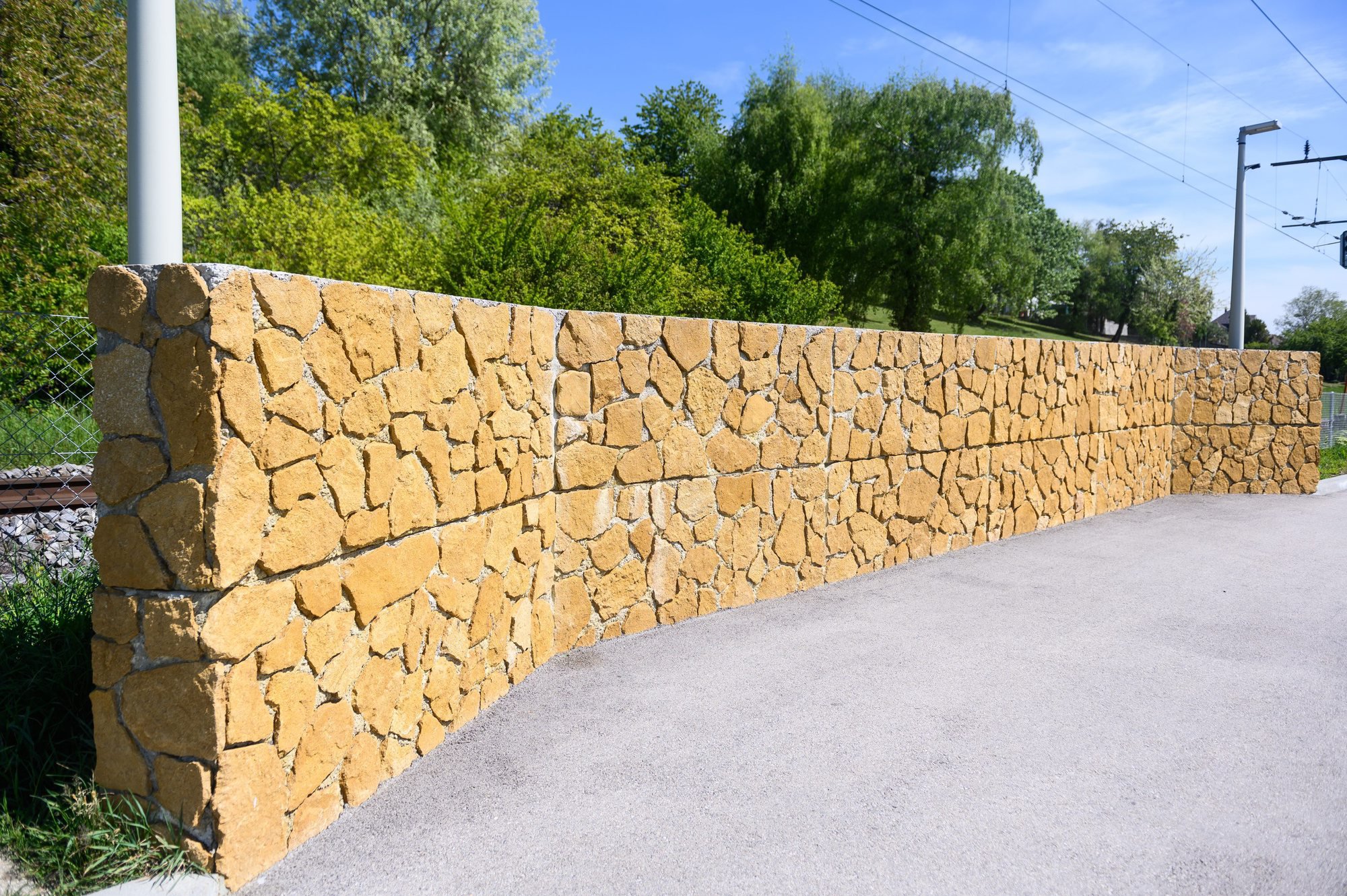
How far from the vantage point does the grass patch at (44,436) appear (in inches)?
282

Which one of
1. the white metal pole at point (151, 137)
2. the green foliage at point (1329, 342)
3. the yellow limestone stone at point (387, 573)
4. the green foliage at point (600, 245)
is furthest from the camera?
the green foliage at point (1329, 342)

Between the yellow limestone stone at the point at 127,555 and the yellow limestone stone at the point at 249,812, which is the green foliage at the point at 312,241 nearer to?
the yellow limestone stone at the point at 127,555

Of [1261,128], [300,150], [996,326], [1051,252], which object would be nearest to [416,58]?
[300,150]

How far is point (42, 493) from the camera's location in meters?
6.94

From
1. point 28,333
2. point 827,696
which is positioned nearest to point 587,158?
point 28,333

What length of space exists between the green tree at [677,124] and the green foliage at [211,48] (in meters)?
14.9

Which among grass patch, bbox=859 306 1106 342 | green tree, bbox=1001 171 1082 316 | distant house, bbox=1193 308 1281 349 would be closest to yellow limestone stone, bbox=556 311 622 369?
grass patch, bbox=859 306 1106 342

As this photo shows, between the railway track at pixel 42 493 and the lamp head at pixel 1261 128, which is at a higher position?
the lamp head at pixel 1261 128

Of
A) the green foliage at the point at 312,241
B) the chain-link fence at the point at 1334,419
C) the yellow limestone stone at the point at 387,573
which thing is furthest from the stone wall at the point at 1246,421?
the yellow limestone stone at the point at 387,573

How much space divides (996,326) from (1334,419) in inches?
1352

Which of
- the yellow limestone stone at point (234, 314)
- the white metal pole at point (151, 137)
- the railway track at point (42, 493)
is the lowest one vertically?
the railway track at point (42, 493)

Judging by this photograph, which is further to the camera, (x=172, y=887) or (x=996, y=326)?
(x=996, y=326)

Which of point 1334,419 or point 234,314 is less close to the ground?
point 234,314

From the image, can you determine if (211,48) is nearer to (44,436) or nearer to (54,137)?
(54,137)
